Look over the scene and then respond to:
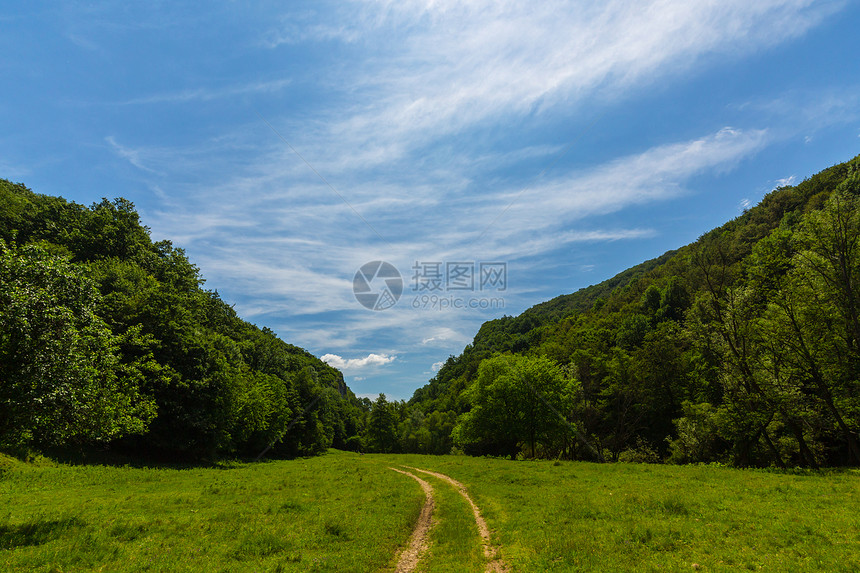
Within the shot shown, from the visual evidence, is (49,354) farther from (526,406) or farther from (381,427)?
(381,427)

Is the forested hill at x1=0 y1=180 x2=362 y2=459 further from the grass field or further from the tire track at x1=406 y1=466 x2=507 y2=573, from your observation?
the tire track at x1=406 y1=466 x2=507 y2=573

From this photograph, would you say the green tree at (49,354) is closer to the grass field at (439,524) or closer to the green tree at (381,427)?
the grass field at (439,524)

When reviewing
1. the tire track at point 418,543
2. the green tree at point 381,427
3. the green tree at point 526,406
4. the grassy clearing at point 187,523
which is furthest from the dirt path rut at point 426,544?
the green tree at point 381,427

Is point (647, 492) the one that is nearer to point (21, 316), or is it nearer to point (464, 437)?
point (21, 316)

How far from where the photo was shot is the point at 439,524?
17938 millimetres

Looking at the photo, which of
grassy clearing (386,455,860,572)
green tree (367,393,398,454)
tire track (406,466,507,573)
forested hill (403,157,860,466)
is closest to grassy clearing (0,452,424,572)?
tire track (406,466,507,573)

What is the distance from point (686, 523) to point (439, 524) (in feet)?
35.9

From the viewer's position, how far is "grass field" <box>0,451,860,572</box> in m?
11.3

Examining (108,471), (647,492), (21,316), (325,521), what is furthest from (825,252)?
(108,471)

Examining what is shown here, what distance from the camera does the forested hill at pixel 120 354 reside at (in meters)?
13.2

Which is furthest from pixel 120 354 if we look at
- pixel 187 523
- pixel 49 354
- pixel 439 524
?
pixel 439 524

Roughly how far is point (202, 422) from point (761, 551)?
44.7 metres

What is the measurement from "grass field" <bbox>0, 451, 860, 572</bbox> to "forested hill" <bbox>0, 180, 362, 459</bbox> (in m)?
3.56

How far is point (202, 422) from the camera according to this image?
3791 centimetres
